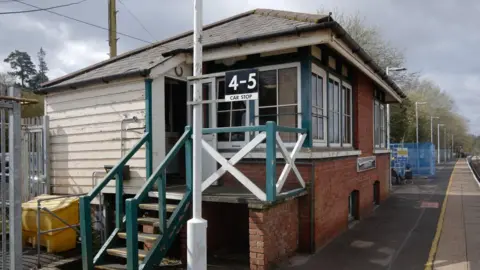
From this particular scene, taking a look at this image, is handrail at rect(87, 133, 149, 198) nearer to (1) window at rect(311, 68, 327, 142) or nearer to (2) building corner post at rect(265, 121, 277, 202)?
(2) building corner post at rect(265, 121, 277, 202)

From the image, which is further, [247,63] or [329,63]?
[329,63]

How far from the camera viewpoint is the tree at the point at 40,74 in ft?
140

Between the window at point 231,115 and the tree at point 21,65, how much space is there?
40785 millimetres

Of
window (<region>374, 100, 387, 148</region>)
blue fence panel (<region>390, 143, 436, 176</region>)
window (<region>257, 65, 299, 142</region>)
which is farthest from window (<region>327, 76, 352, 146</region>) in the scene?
blue fence panel (<region>390, 143, 436, 176</region>)

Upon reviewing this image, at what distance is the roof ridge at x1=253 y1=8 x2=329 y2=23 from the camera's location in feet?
22.5

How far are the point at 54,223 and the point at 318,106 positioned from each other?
5.68 m

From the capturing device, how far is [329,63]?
8.47m

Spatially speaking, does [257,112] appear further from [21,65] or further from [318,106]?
[21,65]

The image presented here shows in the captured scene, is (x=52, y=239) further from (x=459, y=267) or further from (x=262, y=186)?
(x=459, y=267)

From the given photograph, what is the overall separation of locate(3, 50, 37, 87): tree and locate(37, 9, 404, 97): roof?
1480 inches

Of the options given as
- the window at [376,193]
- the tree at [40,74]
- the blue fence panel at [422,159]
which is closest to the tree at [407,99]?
the blue fence panel at [422,159]

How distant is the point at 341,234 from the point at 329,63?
3776 mm

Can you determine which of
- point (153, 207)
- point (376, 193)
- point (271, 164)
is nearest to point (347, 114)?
point (376, 193)

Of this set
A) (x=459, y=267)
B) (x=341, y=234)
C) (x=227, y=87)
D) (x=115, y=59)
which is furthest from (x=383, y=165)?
(x=227, y=87)
